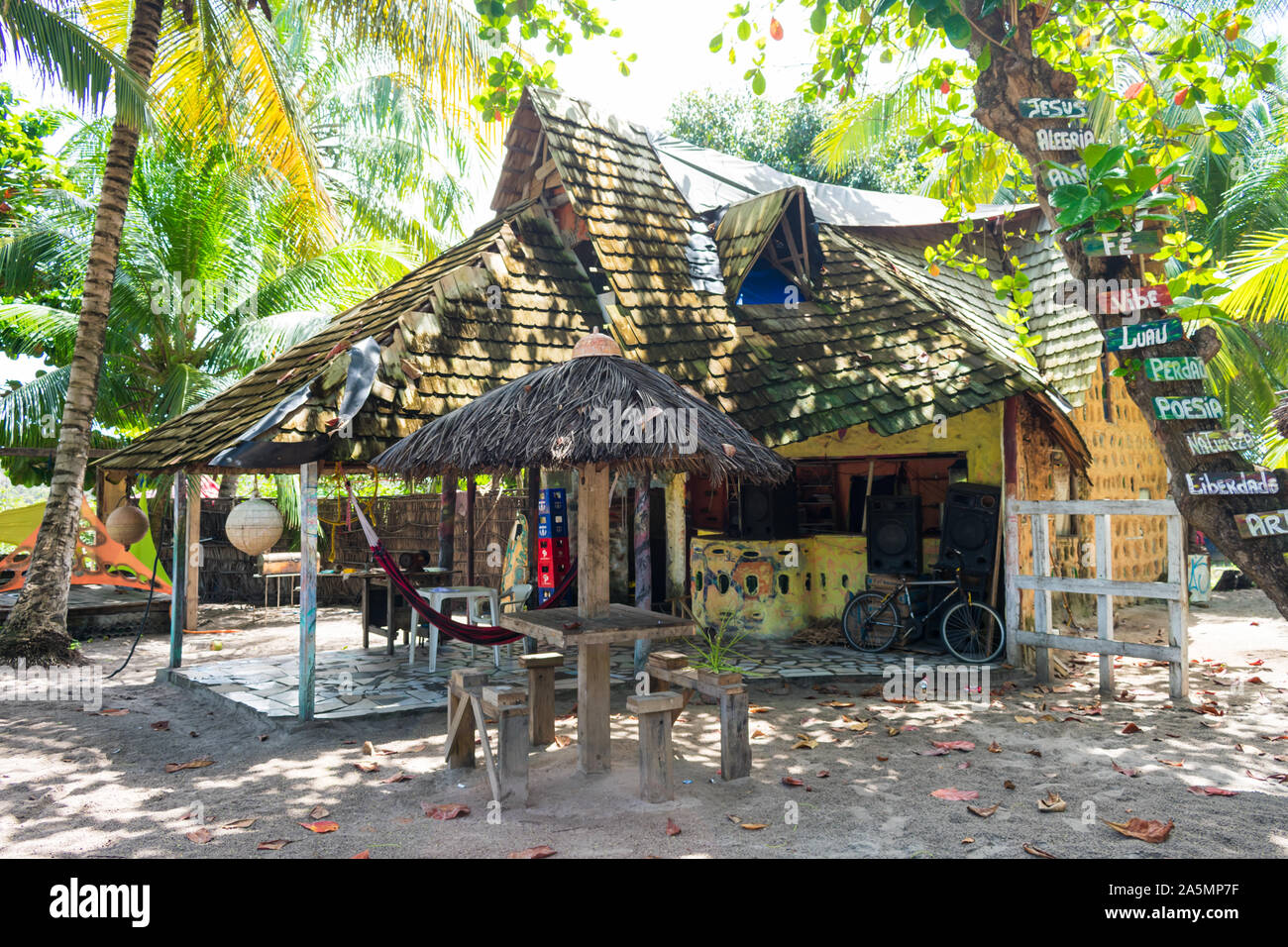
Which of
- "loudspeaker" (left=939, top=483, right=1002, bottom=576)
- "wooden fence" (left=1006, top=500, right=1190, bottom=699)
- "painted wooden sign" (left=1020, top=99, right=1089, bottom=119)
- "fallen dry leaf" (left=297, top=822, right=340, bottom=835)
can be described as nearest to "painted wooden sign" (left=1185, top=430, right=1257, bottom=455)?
"painted wooden sign" (left=1020, top=99, right=1089, bottom=119)

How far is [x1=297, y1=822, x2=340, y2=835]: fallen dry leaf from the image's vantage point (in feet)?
14.9

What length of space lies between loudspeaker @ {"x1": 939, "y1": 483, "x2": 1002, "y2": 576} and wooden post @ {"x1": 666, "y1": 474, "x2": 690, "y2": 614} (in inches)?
117

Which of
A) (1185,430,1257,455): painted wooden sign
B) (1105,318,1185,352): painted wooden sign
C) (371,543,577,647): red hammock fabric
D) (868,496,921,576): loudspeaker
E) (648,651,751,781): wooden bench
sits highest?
(1105,318,1185,352): painted wooden sign

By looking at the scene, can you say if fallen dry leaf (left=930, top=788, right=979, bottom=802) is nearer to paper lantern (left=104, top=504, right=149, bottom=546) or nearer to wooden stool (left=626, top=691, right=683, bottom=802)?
wooden stool (left=626, top=691, right=683, bottom=802)

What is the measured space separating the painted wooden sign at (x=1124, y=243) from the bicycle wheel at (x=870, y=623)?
5.36 meters


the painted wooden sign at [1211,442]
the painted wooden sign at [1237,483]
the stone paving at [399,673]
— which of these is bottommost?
the stone paving at [399,673]

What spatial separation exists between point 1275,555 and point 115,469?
790 centimetres

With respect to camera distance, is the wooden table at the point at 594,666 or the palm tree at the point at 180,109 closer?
the wooden table at the point at 594,666

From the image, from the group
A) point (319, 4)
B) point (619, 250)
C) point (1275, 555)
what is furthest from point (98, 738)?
point (319, 4)

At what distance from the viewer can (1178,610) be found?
7258 mm

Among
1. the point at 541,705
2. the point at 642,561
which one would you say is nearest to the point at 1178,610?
the point at 642,561

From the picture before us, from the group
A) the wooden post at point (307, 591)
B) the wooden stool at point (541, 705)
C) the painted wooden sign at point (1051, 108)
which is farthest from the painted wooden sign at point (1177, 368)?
the wooden post at point (307, 591)

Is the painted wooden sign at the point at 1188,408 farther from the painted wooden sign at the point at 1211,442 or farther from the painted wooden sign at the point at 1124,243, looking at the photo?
the painted wooden sign at the point at 1124,243

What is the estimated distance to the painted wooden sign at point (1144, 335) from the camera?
13.0 ft
